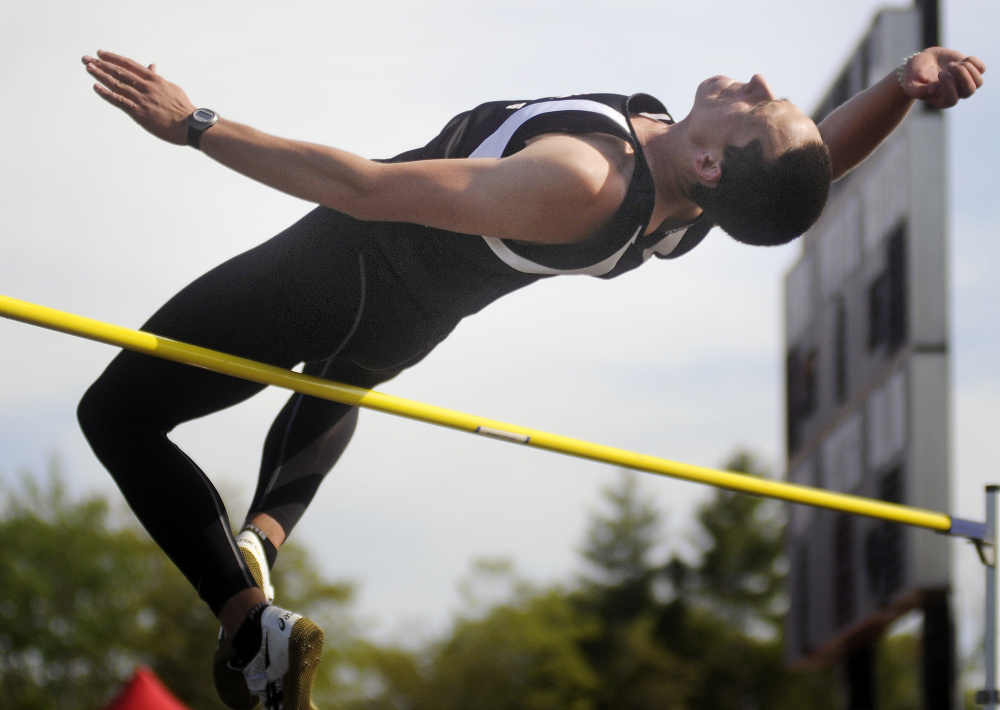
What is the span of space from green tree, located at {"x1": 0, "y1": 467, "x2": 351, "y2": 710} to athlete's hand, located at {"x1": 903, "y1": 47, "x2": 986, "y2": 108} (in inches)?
914

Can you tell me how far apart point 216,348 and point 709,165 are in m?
1.12

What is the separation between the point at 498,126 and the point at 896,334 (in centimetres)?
695

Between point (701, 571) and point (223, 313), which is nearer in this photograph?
point (223, 313)

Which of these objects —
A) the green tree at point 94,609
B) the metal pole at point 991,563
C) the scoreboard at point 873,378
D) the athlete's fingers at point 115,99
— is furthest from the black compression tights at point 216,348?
the green tree at point 94,609

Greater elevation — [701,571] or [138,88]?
[701,571]

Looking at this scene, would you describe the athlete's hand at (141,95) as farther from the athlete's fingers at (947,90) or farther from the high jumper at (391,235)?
the athlete's fingers at (947,90)

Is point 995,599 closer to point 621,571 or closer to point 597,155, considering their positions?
point 597,155

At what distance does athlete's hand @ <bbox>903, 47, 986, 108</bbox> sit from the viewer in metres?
3.09

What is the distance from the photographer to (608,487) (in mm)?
38656

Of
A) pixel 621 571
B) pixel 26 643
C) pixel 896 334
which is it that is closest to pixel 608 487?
pixel 621 571

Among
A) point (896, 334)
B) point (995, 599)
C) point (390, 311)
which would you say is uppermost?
point (896, 334)

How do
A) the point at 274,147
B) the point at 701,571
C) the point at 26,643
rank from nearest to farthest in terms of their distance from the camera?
the point at 274,147 → the point at 26,643 → the point at 701,571

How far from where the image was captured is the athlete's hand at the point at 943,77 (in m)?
3.09

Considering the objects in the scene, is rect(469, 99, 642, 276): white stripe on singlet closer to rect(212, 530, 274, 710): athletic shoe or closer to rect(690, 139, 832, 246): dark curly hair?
rect(690, 139, 832, 246): dark curly hair
